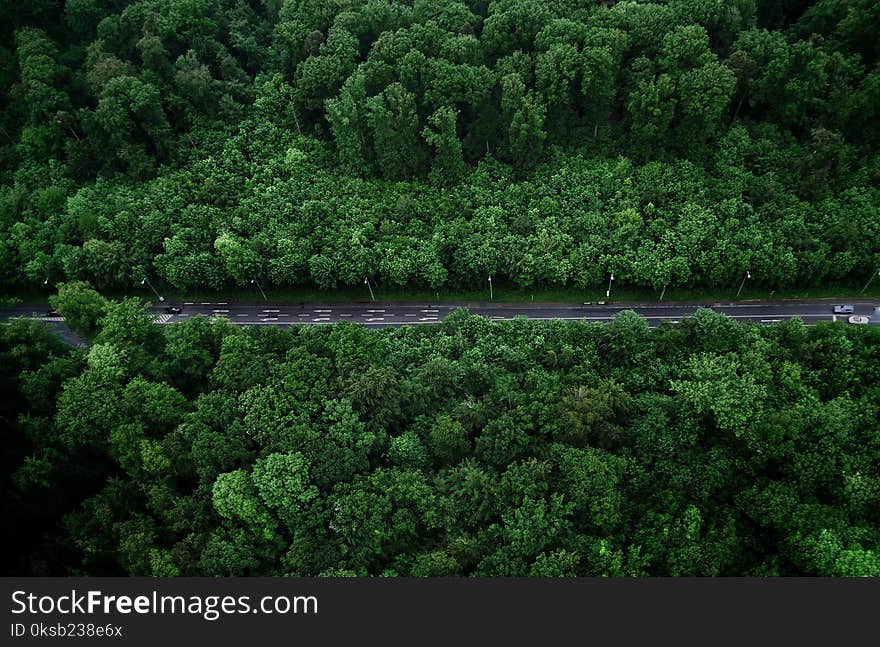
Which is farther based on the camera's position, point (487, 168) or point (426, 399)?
point (487, 168)

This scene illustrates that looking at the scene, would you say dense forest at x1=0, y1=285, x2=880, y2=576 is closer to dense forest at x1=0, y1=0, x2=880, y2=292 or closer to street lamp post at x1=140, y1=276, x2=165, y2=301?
street lamp post at x1=140, y1=276, x2=165, y2=301

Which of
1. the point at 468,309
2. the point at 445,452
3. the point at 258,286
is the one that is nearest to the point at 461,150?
the point at 468,309

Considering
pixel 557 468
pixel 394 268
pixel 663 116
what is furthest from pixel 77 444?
pixel 663 116

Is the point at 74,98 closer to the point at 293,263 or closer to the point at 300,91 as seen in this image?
the point at 300,91

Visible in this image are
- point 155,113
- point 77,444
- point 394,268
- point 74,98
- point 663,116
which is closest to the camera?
point 77,444

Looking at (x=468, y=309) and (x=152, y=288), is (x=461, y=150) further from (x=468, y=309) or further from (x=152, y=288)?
(x=152, y=288)

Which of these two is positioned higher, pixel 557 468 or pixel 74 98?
pixel 74 98
